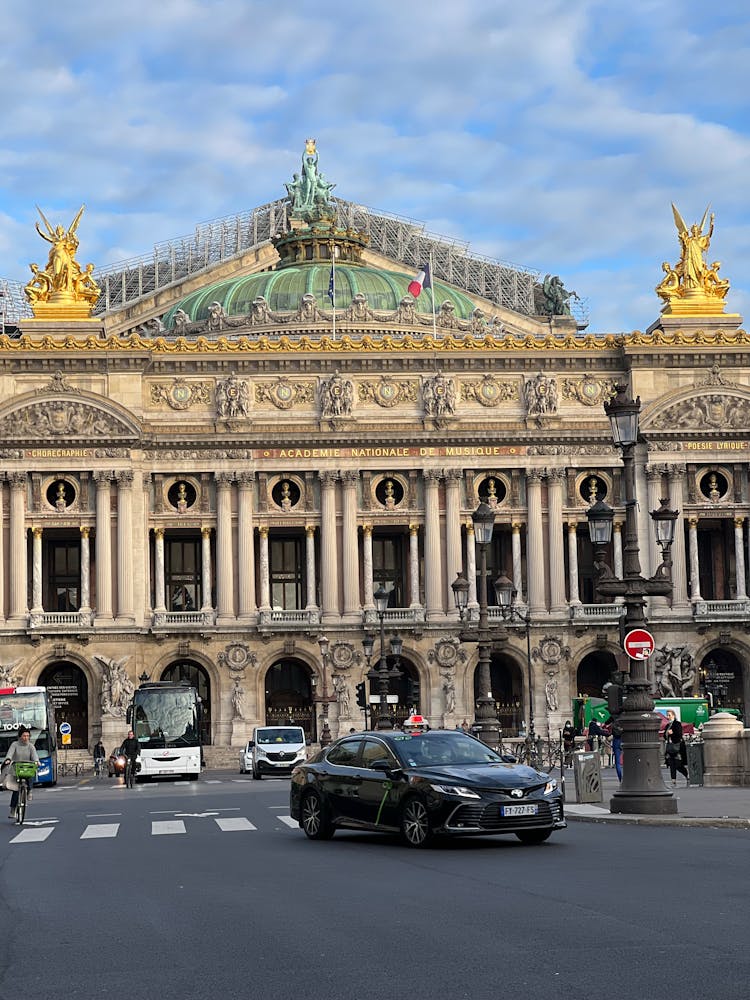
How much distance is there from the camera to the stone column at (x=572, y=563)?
86500 mm

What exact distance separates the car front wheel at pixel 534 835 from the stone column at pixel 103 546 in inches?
2347

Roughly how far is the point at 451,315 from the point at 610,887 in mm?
88821

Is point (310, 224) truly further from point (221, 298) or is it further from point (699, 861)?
point (699, 861)

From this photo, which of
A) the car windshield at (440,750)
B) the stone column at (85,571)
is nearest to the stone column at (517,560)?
the stone column at (85,571)

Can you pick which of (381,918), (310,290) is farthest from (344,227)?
(381,918)

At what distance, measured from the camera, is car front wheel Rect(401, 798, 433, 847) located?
2548cm

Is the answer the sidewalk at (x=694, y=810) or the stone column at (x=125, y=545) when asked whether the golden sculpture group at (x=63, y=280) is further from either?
the sidewalk at (x=694, y=810)

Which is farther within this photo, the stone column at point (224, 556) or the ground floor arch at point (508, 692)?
the ground floor arch at point (508, 692)

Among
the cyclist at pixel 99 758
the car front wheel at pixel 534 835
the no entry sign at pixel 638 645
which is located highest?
the no entry sign at pixel 638 645

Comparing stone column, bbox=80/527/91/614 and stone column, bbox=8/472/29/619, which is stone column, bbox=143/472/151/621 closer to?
stone column, bbox=80/527/91/614

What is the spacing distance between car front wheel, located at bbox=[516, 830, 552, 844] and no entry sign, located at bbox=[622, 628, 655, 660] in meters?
5.80

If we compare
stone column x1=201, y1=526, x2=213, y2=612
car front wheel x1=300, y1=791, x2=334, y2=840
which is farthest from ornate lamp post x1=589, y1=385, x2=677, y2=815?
stone column x1=201, y1=526, x2=213, y2=612

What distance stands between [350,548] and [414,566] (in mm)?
3339

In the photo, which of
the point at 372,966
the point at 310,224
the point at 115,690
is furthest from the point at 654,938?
the point at 310,224
